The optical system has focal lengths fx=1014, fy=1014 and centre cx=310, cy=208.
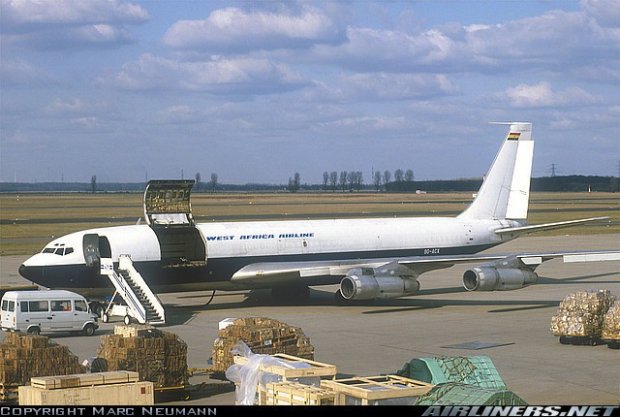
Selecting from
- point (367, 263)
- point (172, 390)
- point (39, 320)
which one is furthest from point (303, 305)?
point (172, 390)

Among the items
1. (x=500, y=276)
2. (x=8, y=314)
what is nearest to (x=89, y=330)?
(x=8, y=314)

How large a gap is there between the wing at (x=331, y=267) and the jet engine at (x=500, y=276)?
0.37 m

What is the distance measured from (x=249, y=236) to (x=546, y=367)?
662 inches

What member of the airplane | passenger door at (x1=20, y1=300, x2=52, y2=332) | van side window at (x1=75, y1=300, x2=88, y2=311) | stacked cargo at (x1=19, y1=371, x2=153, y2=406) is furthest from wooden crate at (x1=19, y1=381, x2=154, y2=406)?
the airplane

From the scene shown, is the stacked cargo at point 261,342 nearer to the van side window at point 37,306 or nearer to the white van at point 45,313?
the white van at point 45,313

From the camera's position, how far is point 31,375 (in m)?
23.6

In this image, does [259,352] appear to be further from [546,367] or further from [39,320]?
[39,320]

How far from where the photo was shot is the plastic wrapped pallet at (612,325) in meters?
30.2

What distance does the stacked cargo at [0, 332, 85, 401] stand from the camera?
76.9 ft

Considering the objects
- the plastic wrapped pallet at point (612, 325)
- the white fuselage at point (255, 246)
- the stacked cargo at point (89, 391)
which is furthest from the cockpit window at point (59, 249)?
the plastic wrapped pallet at point (612, 325)

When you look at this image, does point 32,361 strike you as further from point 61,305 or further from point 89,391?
point 61,305

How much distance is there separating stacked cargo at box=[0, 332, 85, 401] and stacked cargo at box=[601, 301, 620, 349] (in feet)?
51.7

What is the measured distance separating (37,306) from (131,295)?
13.1ft

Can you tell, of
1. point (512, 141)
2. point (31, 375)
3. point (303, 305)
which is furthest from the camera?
point (512, 141)
